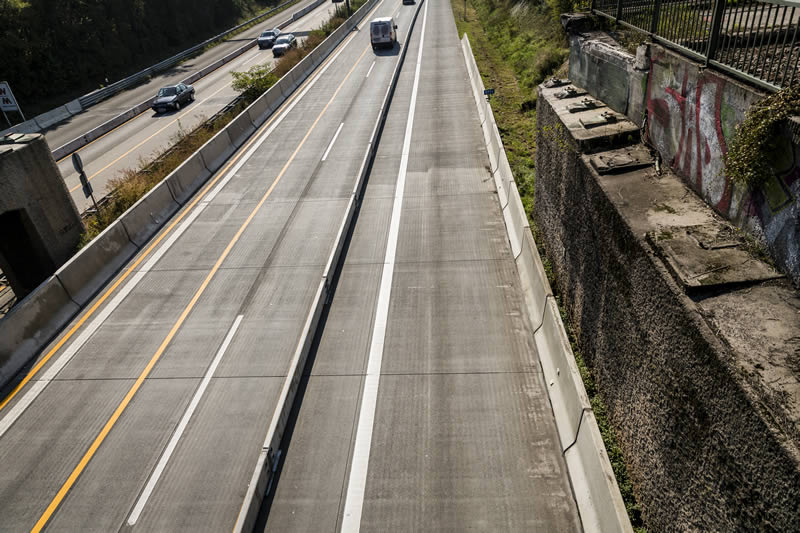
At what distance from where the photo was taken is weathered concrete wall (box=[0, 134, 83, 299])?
1535 centimetres

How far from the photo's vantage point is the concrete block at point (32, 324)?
12102 mm

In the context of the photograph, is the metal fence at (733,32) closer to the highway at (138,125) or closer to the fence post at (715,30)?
the fence post at (715,30)

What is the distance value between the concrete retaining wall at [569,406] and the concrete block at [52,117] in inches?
1409

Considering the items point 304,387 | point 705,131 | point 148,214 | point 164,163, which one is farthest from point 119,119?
point 705,131

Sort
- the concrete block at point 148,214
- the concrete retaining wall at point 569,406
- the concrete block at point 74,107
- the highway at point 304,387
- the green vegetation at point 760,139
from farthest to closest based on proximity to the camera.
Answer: the concrete block at point 74,107 → the concrete block at point 148,214 → the highway at point 304,387 → the concrete retaining wall at point 569,406 → the green vegetation at point 760,139

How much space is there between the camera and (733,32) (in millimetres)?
7762

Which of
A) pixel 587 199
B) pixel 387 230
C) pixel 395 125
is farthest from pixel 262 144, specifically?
pixel 587 199

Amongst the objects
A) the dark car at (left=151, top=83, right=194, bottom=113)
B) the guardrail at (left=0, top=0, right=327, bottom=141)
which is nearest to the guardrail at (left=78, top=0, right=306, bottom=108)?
the guardrail at (left=0, top=0, right=327, bottom=141)

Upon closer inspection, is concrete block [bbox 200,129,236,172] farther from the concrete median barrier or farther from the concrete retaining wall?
the concrete retaining wall

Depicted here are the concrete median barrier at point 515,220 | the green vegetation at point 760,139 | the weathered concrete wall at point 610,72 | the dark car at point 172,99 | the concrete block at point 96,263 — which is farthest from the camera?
the dark car at point 172,99

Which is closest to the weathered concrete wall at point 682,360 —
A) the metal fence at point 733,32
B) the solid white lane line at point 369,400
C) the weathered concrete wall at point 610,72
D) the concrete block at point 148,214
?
the weathered concrete wall at point 610,72

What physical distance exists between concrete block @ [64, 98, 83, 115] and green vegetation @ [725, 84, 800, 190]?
44214 millimetres

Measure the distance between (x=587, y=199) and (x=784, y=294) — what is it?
16.7 ft

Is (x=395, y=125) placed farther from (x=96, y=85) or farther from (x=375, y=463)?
(x=96, y=85)
